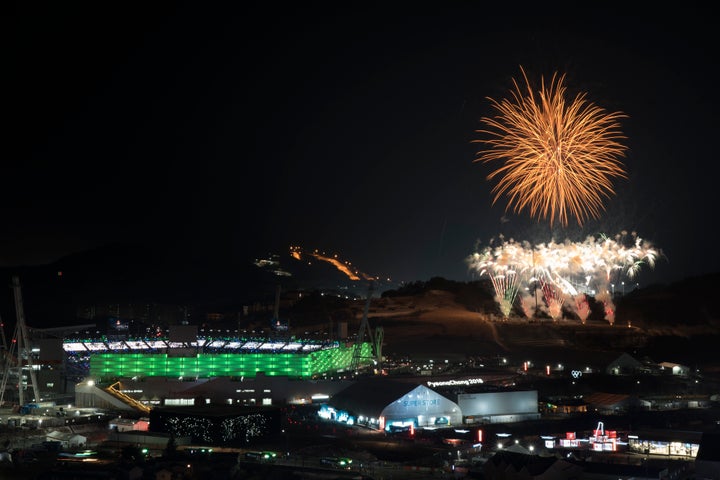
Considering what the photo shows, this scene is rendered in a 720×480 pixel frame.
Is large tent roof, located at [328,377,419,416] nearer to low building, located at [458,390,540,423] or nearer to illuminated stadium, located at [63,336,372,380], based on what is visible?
low building, located at [458,390,540,423]

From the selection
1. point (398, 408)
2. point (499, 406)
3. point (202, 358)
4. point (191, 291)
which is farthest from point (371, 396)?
point (191, 291)

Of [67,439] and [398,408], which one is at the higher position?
[398,408]

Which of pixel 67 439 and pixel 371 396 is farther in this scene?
pixel 371 396

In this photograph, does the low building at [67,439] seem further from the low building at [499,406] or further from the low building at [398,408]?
the low building at [499,406]

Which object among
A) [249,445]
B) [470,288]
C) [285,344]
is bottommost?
[249,445]

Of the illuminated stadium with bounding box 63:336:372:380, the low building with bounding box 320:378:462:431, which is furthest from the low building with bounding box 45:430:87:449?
the illuminated stadium with bounding box 63:336:372:380

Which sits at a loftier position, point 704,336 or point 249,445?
point 704,336

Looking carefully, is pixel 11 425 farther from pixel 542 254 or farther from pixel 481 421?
pixel 542 254

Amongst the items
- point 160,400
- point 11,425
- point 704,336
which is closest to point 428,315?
point 704,336

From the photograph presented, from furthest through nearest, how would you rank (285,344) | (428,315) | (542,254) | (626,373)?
(428,315), (542,254), (285,344), (626,373)

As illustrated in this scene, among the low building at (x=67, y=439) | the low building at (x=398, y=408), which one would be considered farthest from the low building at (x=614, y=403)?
the low building at (x=67, y=439)

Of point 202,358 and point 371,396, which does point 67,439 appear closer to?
point 371,396
